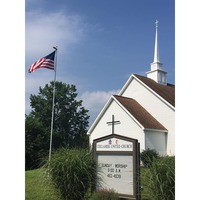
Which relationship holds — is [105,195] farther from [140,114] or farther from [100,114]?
[100,114]

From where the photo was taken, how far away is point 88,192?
15.5 feet

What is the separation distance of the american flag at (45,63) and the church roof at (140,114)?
5554mm

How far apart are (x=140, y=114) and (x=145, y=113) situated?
0.59 meters

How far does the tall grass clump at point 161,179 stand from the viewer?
361 cm

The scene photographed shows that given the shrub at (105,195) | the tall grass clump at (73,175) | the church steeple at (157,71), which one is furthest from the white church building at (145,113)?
the shrub at (105,195)

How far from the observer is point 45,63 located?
974cm

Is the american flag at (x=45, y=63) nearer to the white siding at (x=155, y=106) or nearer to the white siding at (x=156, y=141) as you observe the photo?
the white siding at (x=156, y=141)

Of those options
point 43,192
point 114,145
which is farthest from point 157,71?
point 114,145
